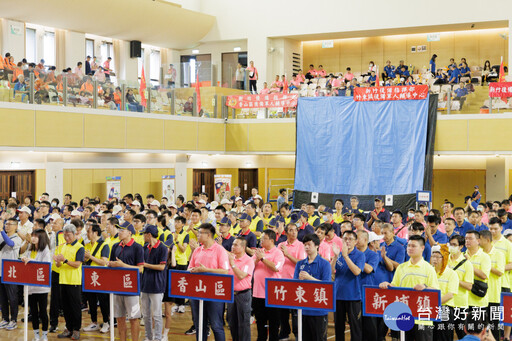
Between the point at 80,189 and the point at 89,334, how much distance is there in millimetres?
13085

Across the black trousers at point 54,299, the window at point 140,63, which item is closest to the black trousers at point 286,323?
the black trousers at point 54,299

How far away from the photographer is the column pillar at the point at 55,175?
23.3 metres

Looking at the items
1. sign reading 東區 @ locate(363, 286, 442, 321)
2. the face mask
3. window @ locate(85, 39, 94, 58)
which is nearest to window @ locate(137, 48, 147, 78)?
window @ locate(85, 39, 94, 58)

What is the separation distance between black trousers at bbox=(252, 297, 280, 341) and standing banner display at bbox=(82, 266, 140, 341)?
2251 mm

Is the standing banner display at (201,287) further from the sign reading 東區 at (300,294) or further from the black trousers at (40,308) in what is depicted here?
the black trousers at (40,308)

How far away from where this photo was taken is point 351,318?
972 centimetres

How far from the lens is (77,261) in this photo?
11.4 metres

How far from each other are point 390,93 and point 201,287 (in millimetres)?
18703

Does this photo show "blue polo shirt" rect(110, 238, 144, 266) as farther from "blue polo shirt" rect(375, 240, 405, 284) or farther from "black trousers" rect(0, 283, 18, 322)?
"blue polo shirt" rect(375, 240, 405, 284)

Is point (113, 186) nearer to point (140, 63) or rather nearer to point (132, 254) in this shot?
point (140, 63)

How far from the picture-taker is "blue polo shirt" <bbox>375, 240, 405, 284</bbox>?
32.5ft

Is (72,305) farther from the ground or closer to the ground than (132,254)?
closer to the ground

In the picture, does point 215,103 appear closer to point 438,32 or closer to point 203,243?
point 438,32

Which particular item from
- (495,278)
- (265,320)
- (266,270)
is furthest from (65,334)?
(495,278)
